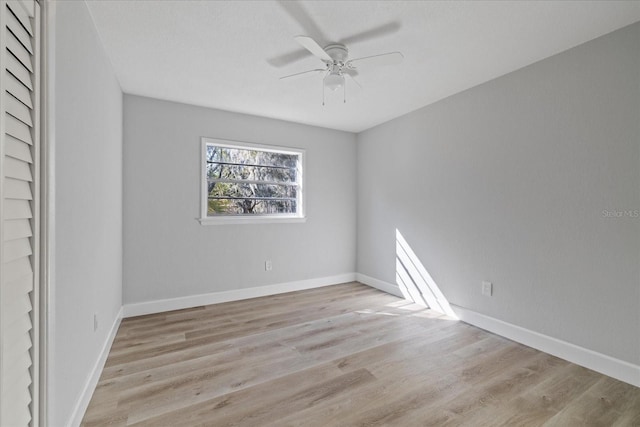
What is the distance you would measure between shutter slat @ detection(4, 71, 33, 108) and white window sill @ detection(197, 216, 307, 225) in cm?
245

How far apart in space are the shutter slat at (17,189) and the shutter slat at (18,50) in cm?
38

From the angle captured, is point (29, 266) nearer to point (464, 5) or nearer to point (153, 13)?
point (153, 13)

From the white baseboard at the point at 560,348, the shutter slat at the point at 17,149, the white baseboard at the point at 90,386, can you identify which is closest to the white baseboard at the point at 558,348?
the white baseboard at the point at 560,348

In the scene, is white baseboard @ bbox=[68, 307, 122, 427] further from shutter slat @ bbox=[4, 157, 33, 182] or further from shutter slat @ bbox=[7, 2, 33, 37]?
shutter slat @ bbox=[7, 2, 33, 37]

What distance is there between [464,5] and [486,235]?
1910 millimetres

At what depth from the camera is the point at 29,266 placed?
1000 mm

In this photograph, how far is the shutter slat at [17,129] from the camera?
86cm

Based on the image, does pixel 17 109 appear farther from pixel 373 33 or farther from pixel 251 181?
pixel 251 181

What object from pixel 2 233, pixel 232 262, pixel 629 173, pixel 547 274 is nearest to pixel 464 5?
pixel 629 173

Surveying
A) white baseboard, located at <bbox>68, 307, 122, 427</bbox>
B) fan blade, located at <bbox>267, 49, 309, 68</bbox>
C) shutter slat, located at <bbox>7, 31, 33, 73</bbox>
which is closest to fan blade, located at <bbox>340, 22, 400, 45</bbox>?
fan blade, located at <bbox>267, 49, 309, 68</bbox>

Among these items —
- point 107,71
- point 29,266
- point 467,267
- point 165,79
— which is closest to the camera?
point 29,266

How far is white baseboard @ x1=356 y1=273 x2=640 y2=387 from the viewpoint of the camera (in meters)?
1.93

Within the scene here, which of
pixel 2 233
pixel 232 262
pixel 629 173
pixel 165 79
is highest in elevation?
pixel 165 79

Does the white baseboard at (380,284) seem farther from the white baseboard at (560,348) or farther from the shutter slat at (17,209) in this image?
the shutter slat at (17,209)
